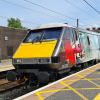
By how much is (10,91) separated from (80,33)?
558 cm

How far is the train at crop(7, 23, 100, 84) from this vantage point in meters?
13.4

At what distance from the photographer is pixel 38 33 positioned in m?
15.3

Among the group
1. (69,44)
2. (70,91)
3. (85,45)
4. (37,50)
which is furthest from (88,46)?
(70,91)

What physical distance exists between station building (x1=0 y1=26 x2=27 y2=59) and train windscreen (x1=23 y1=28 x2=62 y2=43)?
29.0m

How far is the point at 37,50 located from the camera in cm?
1405

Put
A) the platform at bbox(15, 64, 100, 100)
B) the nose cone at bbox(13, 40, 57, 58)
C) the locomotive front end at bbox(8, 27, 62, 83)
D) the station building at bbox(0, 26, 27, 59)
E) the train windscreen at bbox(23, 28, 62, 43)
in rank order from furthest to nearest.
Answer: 1. the station building at bbox(0, 26, 27, 59)
2. the train windscreen at bbox(23, 28, 62, 43)
3. the nose cone at bbox(13, 40, 57, 58)
4. the locomotive front end at bbox(8, 27, 62, 83)
5. the platform at bbox(15, 64, 100, 100)

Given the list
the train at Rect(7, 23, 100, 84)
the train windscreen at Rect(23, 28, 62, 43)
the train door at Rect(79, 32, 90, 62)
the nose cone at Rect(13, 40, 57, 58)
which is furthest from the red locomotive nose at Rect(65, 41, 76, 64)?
the train door at Rect(79, 32, 90, 62)

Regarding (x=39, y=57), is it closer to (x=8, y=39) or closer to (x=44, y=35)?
(x=44, y=35)

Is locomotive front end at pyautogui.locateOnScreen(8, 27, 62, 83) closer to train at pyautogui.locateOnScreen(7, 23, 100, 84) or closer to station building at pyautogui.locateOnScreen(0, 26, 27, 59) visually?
train at pyautogui.locateOnScreen(7, 23, 100, 84)

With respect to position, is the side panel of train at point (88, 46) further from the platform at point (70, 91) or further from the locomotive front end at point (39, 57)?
the platform at point (70, 91)

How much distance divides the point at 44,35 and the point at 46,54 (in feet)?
5.79

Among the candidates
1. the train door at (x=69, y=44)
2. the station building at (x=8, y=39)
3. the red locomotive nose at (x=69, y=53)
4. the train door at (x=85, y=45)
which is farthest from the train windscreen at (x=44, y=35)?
the station building at (x=8, y=39)

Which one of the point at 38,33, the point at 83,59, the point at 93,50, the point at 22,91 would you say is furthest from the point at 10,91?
the point at 93,50

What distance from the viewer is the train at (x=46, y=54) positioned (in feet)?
44.1
